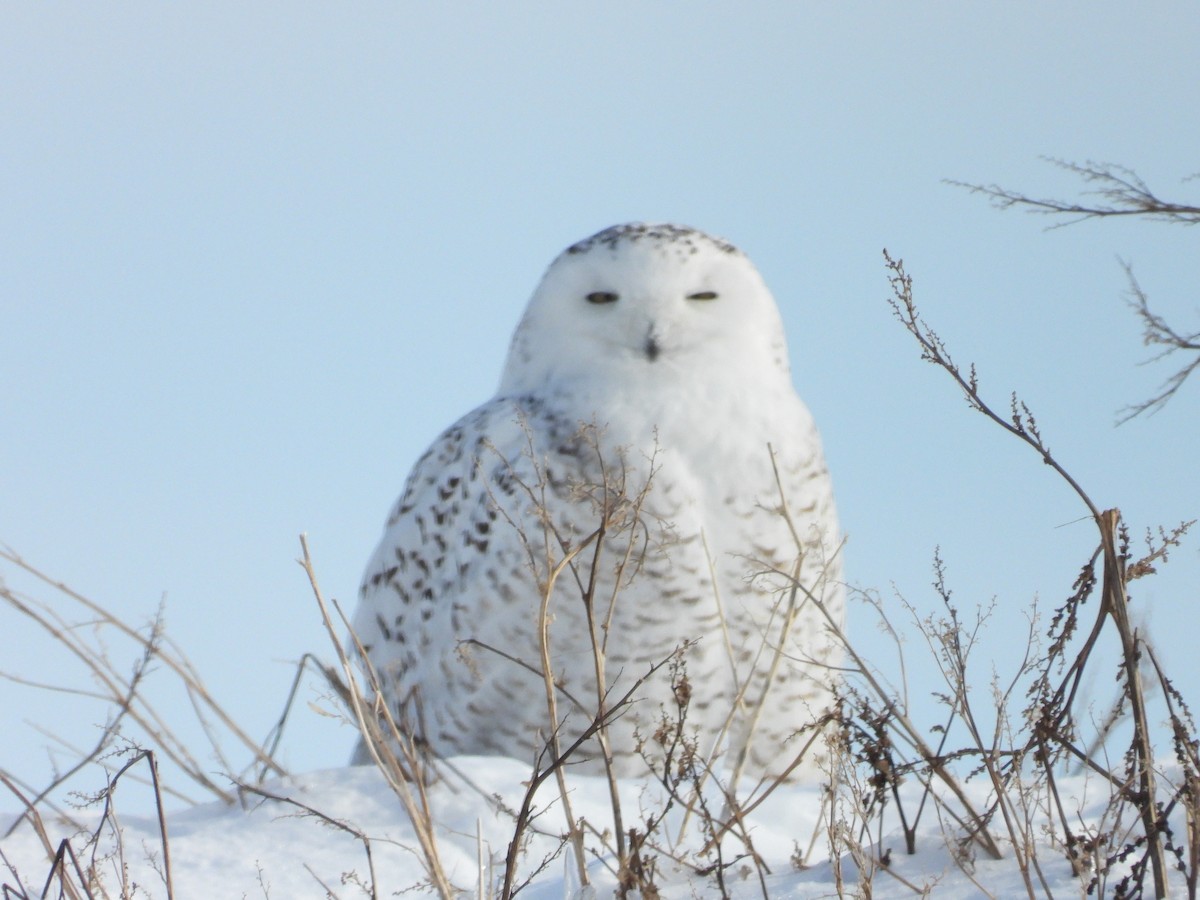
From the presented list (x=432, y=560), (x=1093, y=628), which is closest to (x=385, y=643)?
(x=432, y=560)

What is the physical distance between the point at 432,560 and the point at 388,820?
1224 mm

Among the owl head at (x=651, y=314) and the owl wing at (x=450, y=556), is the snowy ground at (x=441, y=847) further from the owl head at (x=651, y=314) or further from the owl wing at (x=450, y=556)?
the owl head at (x=651, y=314)

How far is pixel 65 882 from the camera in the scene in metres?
2.27

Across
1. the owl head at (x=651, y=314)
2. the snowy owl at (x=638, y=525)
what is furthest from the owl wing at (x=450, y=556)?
the owl head at (x=651, y=314)

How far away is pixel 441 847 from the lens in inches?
120

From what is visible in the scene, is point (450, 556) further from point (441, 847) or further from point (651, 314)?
point (441, 847)

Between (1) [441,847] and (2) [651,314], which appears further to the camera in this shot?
(2) [651,314]

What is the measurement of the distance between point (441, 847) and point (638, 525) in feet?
3.86

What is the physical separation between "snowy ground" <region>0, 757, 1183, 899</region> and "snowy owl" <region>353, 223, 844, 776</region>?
473 millimetres

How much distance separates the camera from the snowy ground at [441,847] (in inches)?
95.4

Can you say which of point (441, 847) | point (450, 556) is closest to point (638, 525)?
point (450, 556)

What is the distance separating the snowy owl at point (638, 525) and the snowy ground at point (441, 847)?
47 cm

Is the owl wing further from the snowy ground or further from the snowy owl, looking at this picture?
the snowy ground

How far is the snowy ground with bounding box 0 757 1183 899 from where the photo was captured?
242 centimetres
